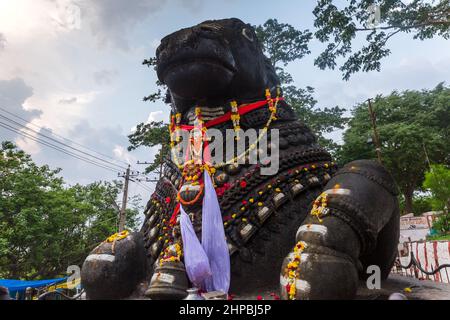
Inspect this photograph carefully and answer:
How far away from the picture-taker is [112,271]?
265cm

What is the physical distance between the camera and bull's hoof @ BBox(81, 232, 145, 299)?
2.64 m

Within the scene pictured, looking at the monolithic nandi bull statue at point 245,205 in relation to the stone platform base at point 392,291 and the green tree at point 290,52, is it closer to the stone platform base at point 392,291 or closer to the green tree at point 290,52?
the stone platform base at point 392,291

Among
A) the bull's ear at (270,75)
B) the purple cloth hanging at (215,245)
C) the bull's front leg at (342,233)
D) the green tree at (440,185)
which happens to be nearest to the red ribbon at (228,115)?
the bull's ear at (270,75)

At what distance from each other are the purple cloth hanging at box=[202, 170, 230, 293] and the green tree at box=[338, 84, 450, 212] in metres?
19.6

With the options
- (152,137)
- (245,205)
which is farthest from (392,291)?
(152,137)

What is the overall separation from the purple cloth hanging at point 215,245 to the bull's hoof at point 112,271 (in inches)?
27.2

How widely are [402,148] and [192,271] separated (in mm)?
23857

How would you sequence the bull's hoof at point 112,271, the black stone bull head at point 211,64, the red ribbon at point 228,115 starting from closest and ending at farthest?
1. the bull's hoof at point 112,271
2. the black stone bull head at point 211,64
3. the red ribbon at point 228,115

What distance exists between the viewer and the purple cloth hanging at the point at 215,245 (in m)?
2.39

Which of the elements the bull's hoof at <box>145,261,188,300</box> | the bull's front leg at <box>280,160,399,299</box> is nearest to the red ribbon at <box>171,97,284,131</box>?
the bull's front leg at <box>280,160,399,299</box>

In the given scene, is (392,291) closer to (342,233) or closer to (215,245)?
(342,233)

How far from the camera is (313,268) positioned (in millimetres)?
1839

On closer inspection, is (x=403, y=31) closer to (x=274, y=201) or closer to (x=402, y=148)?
(x=274, y=201)

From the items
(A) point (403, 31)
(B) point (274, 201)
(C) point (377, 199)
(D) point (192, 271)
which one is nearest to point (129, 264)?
(D) point (192, 271)
